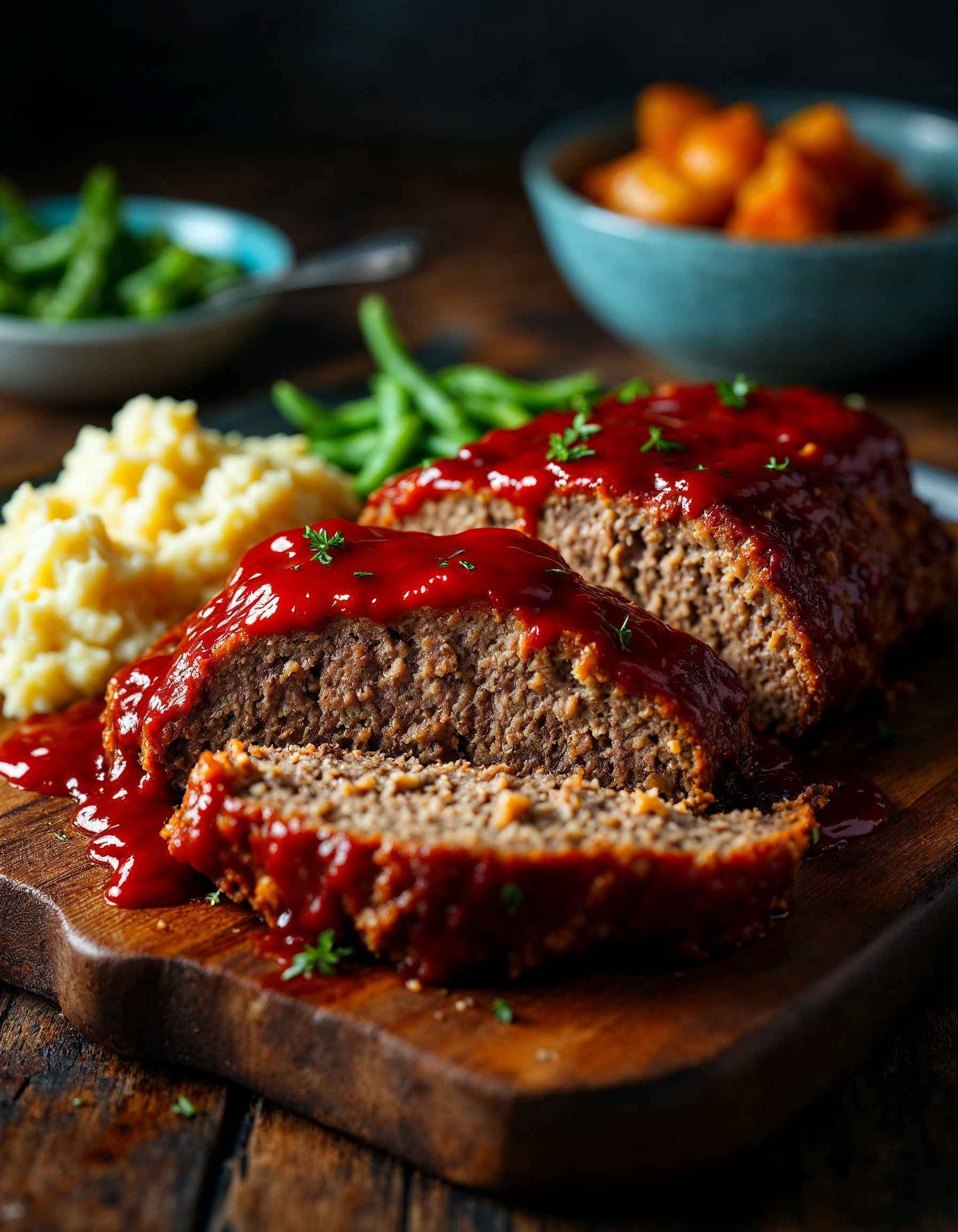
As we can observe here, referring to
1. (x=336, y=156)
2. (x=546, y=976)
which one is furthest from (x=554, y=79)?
(x=546, y=976)

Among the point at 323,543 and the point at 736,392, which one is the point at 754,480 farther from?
the point at 323,543

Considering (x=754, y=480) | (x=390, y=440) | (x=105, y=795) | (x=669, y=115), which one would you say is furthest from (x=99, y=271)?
(x=754, y=480)

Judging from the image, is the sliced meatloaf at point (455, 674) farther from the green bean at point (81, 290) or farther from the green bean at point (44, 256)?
the green bean at point (44, 256)

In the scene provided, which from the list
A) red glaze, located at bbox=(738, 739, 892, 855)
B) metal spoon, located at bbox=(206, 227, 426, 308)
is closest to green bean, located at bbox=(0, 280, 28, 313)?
Result: metal spoon, located at bbox=(206, 227, 426, 308)

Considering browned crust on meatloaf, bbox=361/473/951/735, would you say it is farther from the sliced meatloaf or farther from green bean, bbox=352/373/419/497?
green bean, bbox=352/373/419/497

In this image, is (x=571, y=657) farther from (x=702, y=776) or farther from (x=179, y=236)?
(x=179, y=236)

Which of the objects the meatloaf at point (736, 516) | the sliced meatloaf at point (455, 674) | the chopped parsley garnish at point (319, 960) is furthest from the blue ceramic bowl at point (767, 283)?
the chopped parsley garnish at point (319, 960)
